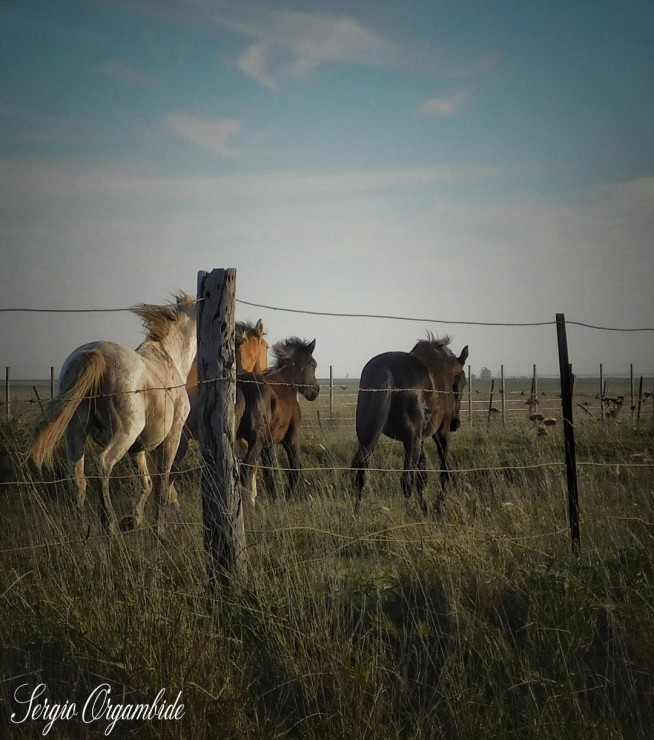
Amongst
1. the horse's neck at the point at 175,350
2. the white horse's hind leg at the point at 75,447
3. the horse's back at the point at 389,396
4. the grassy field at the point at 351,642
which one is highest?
the horse's neck at the point at 175,350

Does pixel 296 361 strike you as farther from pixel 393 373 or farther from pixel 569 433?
pixel 569 433

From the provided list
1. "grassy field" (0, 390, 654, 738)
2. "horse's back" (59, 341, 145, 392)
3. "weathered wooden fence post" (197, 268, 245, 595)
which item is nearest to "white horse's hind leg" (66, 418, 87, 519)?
"horse's back" (59, 341, 145, 392)

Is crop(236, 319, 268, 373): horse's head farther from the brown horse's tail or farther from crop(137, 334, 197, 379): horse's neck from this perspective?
the brown horse's tail

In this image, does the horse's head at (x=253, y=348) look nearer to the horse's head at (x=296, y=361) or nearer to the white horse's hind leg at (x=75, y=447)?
the horse's head at (x=296, y=361)

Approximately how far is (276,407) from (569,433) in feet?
16.2

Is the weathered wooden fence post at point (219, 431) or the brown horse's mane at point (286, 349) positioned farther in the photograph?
the brown horse's mane at point (286, 349)

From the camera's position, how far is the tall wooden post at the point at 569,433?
4715mm

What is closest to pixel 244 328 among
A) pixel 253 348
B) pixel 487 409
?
pixel 253 348

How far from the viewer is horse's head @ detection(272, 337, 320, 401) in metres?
10.7

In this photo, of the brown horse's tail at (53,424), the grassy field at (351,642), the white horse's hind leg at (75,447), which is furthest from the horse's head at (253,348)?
the grassy field at (351,642)

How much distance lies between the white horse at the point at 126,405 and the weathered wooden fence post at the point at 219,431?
1796 mm

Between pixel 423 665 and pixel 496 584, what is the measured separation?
0.85 m

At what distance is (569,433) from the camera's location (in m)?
4.80

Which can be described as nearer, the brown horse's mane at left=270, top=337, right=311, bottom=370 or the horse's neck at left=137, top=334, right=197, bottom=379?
the horse's neck at left=137, top=334, right=197, bottom=379
